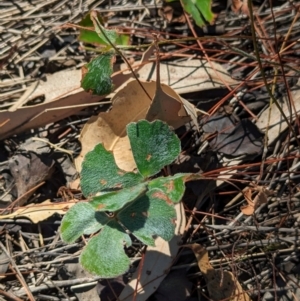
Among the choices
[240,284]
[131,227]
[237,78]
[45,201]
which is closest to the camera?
[131,227]

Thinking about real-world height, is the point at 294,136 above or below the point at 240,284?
above

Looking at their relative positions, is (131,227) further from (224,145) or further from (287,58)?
(287,58)

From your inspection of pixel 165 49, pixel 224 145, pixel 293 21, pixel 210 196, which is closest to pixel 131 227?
pixel 210 196

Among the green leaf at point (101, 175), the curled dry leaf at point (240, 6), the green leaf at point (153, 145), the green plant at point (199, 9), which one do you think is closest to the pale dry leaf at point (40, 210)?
the green leaf at point (101, 175)

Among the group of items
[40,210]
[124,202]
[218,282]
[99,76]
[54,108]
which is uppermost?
[99,76]

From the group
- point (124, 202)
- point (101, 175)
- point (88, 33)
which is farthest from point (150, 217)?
point (88, 33)

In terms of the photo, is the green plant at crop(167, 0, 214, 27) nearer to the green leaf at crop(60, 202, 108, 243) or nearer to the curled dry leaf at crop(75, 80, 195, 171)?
the curled dry leaf at crop(75, 80, 195, 171)

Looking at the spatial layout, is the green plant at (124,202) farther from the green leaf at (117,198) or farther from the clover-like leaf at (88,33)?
the clover-like leaf at (88,33)

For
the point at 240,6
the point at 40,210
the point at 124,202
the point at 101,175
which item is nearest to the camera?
the point at 124,202

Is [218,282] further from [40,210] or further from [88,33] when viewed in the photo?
[88,33]
